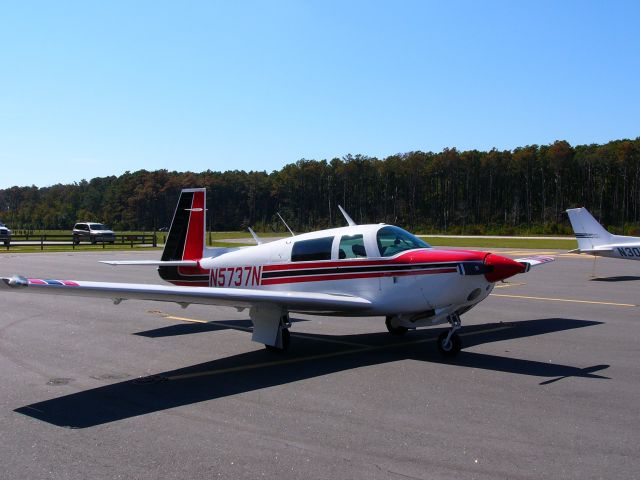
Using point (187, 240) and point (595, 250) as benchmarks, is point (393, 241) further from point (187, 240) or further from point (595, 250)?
point (595, 250)

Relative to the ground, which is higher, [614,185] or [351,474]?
[614,185]

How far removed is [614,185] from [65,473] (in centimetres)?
9854

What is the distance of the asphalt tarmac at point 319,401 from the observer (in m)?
4.80

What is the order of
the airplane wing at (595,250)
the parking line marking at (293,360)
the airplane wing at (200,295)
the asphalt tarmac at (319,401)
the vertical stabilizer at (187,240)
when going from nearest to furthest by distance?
the asphalt tarmac at (319,401), the airplane wing at (200,295), the parking line marking at (293,360), the vertical stabilizer at (187,240), the airplane wing at (595,250)

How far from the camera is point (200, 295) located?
7957 mm

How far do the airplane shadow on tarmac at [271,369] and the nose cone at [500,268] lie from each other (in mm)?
1196

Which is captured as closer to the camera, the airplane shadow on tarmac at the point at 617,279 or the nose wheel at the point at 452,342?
the nose wheel at the point at 452,342

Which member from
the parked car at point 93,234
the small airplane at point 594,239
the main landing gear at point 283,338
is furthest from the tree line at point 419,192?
the main landing gear at point 283,338

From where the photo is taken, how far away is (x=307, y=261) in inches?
378

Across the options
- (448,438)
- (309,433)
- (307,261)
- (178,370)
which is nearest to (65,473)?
(309,433)

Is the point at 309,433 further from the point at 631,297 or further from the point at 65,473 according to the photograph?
the point at 631,297

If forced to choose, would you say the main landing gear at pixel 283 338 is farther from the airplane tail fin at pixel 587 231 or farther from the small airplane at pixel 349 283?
the airplane tail fin at pixel 587 231

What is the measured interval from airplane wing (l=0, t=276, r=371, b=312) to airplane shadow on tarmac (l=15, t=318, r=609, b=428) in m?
0.81

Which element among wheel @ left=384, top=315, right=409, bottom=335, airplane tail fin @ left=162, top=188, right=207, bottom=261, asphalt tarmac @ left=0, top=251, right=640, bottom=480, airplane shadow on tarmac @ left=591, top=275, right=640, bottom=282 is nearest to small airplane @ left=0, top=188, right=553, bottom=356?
wheel @ left=384, top=315, right=409, bottom=335
